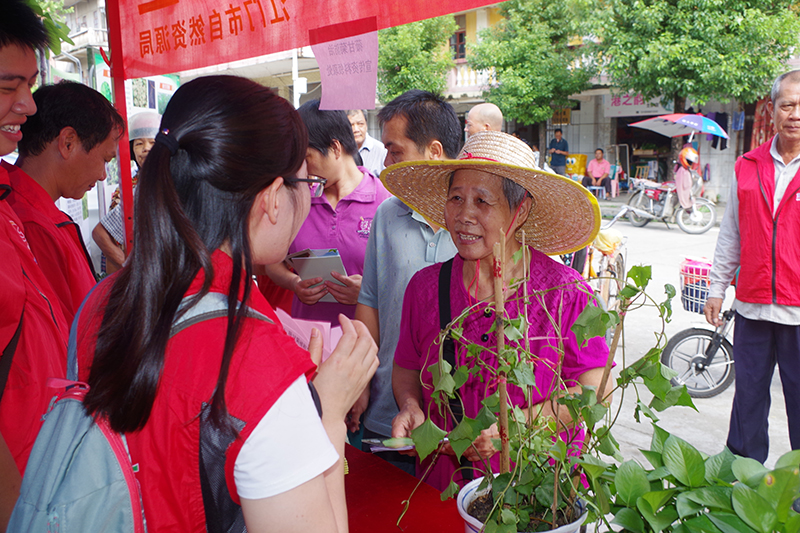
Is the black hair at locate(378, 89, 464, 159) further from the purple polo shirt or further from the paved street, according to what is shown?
the paved street

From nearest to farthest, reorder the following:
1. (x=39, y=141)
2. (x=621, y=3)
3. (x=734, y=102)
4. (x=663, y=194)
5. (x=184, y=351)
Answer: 1. (x=184, y=351)
2. (x=39, y=141)
3. (x=663, y=194)
4. (x=621, y=3)
5. (x=734, y=102)

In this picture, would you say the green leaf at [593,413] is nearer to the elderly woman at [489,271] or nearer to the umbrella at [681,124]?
the elderly woman at [489,271]

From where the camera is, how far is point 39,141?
2025 mm

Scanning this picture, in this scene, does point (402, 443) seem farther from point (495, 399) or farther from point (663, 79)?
point (663, 79)

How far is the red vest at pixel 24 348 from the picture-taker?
1.32m

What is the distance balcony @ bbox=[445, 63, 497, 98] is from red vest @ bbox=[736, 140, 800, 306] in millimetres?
16561

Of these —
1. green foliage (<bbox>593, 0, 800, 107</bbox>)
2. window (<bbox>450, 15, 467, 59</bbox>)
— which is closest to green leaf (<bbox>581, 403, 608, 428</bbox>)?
green foliage (<bbox>593, 0, 800, 107</bbox>)

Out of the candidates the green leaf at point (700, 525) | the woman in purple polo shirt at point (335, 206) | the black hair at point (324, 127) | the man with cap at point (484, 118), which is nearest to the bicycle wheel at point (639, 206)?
the man with cap at point (484, 118)

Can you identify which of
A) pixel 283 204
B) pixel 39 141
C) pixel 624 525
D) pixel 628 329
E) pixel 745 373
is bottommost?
pixel 628 329

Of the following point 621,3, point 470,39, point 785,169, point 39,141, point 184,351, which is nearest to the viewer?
point 184,351

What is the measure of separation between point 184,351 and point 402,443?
0.44 m

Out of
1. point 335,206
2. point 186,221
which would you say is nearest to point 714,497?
point 186,221

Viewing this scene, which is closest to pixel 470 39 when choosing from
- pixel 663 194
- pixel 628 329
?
pixel 663 194

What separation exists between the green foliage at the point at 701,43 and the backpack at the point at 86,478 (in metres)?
13.8
